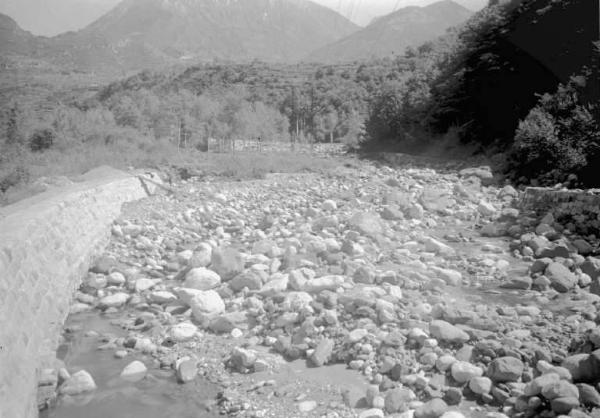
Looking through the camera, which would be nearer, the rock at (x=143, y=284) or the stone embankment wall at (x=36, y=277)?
the stone embankment wall at (x=36, y=277)

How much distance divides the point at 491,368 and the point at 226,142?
3954 centimetres

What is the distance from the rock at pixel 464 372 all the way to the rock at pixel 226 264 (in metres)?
3.97

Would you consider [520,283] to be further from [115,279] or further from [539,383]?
[115,279]

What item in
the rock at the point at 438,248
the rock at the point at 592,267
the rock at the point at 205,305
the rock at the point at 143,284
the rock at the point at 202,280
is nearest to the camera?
the rock at the point at 205,305

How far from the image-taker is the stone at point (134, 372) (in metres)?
4.84

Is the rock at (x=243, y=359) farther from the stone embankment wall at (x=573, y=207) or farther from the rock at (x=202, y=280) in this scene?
the stone embankment wall at (x=573, y=207)

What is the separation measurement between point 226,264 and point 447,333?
3.75m

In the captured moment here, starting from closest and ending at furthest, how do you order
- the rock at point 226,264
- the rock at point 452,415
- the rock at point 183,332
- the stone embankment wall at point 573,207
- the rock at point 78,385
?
1. the rock at point 452,415
2. the rock at point 78,385
3. the rock at point 183,332
4. the rock at point 226,264
5. the stone embankment wall at point 573,207

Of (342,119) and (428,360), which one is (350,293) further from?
(342,119)

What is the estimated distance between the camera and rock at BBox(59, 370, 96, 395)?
458 cm

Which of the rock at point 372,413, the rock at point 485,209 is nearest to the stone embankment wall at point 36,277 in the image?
the rock at point 372,413

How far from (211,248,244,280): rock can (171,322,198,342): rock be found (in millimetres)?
1573

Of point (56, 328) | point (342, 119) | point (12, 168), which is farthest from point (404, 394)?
point (342, 119)

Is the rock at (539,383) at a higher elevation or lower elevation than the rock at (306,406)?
higher
